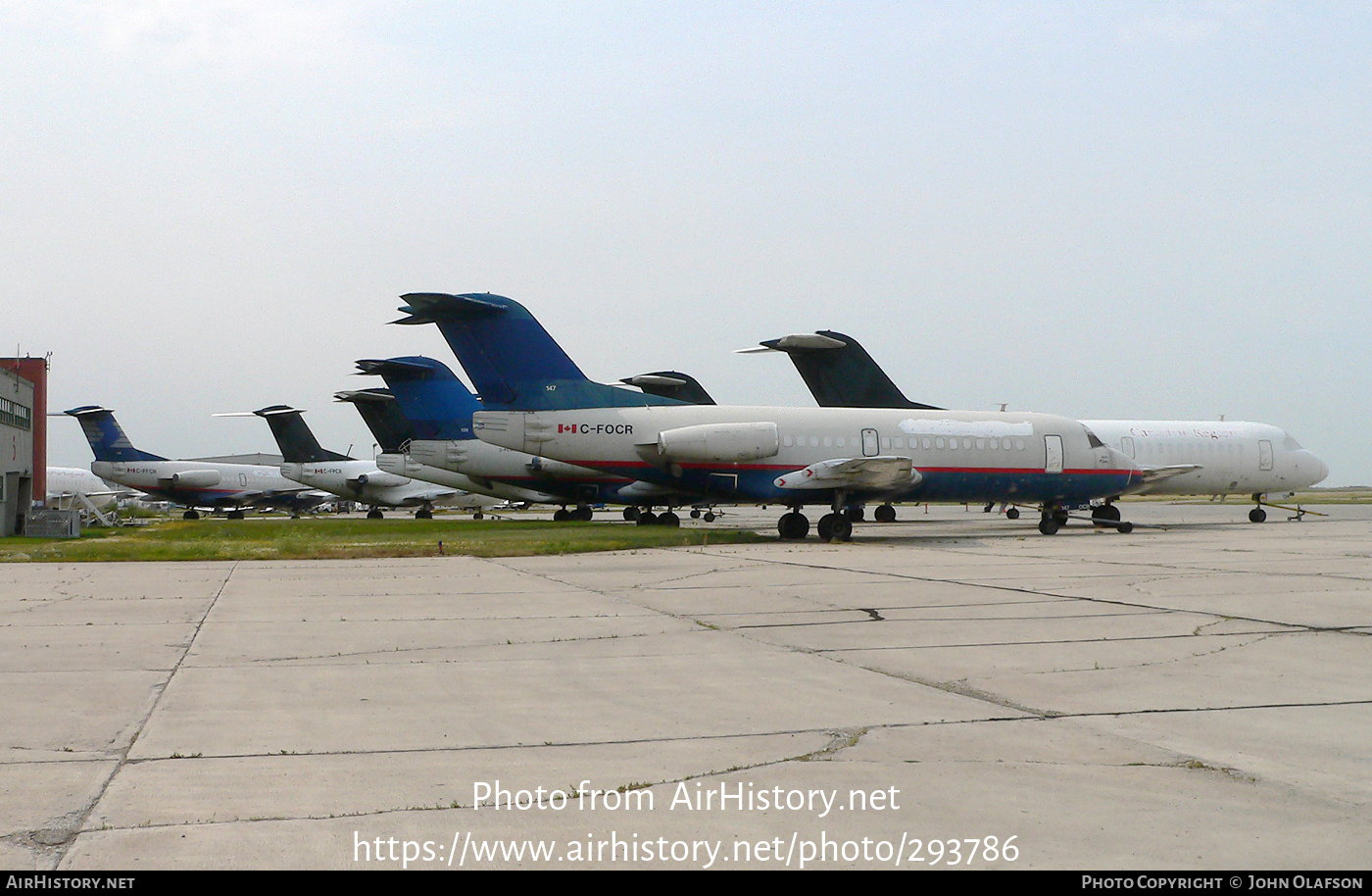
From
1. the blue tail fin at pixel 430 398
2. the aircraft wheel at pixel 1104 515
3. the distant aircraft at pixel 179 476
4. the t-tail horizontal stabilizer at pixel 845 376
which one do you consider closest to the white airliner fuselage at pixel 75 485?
the distant aircraft at pixel 179 476

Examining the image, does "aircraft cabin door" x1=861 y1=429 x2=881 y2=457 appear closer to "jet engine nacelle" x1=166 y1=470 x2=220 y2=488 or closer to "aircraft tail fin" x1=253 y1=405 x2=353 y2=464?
"aircraft tail fin" x1=253 y1=405 x2=353 y2=464

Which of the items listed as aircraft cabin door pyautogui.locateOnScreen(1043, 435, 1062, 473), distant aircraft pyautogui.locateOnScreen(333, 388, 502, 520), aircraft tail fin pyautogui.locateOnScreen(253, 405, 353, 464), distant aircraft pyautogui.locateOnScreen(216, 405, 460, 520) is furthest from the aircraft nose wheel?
aircraft tail fin pyautogui.locateOnScreen(253, 405, 353, 464)

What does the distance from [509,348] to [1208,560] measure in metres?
14.5

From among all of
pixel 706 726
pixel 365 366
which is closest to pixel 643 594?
pixel 706 726

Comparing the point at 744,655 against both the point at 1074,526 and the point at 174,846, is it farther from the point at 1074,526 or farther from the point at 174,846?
the point at 1074,526

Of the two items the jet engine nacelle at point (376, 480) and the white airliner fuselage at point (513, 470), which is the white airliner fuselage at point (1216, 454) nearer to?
the white airliner fuselage at point (513, 470)

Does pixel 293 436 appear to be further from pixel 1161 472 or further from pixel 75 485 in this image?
pixel 1161 472

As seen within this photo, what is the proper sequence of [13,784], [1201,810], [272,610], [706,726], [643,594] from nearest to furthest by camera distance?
[1201,810] < [13,784] < [706,726] < [272,610] < [643,594]

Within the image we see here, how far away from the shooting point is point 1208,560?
681 inches

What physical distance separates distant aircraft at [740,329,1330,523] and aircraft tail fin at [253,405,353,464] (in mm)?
32604

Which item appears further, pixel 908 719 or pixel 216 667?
pixel 216 667

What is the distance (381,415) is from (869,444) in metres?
23.9
